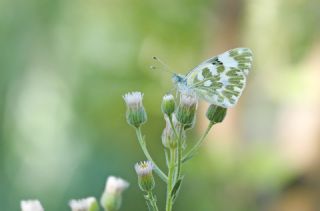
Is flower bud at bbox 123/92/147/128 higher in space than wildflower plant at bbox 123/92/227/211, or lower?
higher

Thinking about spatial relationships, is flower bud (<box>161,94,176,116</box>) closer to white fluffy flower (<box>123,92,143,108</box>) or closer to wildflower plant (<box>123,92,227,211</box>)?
wildflower plant (<box>123,92,227,211</box>)

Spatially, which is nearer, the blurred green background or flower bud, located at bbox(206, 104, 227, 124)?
flower bud, located at bbox(206, 104, 227, 124)

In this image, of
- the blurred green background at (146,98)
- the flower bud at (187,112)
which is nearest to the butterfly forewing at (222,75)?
the flower bud at (187,112)

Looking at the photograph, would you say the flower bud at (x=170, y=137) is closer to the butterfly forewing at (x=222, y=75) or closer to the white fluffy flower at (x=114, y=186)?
the butterfly forewing at (x=222, y=75)

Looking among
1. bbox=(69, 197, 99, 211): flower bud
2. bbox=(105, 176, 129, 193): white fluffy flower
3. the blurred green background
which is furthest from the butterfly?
the blurred green background

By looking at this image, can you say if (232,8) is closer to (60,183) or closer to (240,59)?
(60,183)

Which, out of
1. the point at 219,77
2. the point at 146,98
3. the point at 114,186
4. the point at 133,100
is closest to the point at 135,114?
the point at 133,100

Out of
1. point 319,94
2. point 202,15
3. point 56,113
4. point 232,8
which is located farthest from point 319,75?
point 56,113
